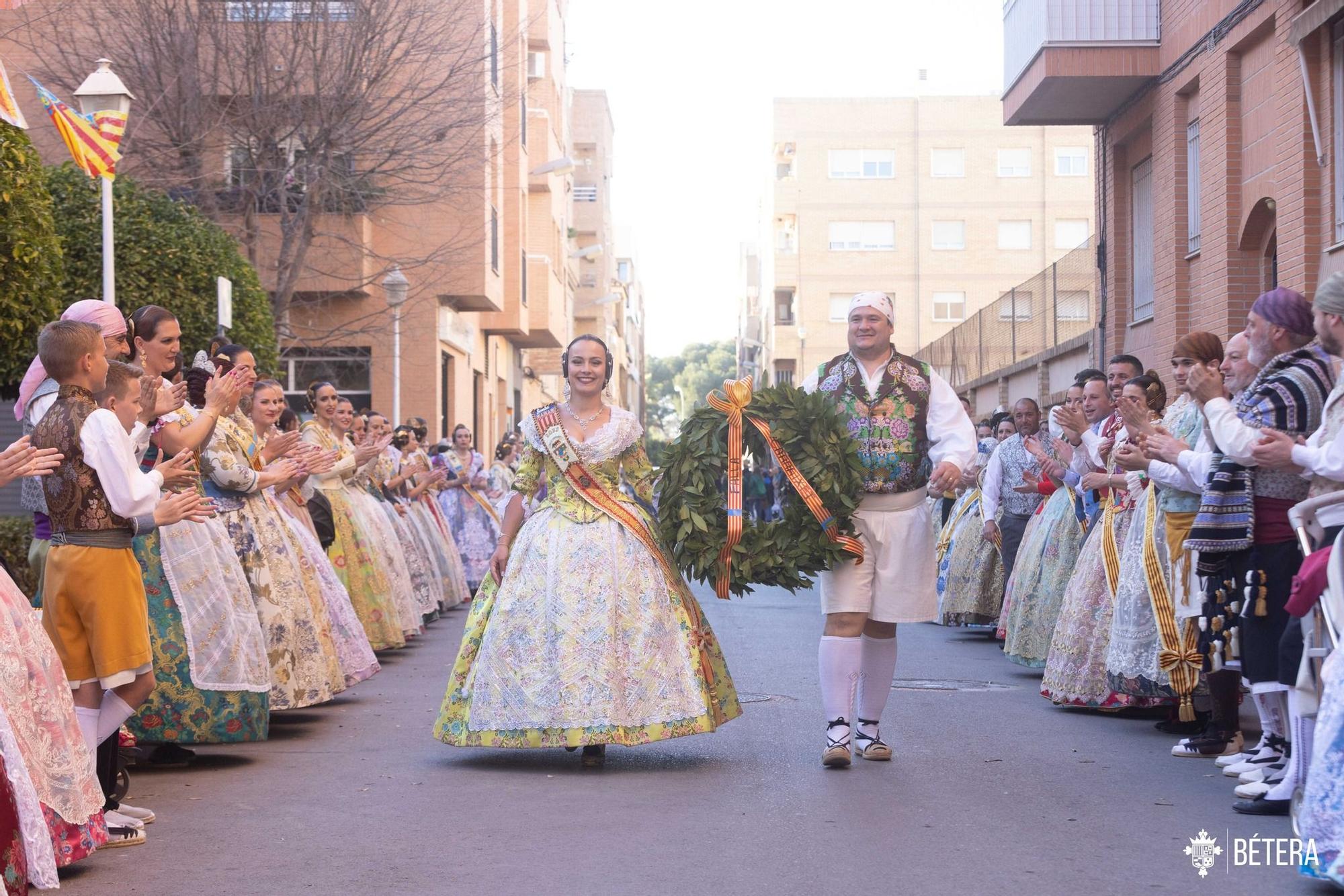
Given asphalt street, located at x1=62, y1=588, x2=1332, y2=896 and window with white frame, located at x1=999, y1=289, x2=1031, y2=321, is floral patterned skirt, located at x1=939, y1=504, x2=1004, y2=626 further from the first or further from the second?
window with white frame, located at x1=999, y1=289, x2=1031, y2=321

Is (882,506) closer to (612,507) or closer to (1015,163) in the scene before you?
(612,507)

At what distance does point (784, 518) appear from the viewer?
822 cm

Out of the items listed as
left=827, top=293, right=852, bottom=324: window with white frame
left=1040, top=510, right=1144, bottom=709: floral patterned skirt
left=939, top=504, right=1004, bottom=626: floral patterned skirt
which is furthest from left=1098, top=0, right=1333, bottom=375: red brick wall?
left=827, top=293, right=852, bottom=324: window with white frame

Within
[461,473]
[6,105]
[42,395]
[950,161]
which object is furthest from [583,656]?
[950,161]

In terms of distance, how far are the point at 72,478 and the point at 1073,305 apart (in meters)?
20.1

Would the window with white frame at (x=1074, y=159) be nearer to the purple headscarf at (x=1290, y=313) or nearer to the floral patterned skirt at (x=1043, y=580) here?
the floral patterned skirt at (x=1043, y=580)

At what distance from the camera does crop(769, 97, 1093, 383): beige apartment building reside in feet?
212

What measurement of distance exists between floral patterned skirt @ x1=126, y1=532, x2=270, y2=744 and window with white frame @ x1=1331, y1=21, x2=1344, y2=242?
986 cm

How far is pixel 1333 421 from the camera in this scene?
6.20 metres

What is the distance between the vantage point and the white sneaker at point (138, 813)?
21.7 feet

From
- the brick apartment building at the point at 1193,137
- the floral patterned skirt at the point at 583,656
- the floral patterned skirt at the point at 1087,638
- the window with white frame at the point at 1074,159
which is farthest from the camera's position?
the window with white frame at the point at 1074,159

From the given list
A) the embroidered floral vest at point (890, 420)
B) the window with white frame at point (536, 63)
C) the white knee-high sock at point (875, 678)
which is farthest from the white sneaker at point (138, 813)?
the window with white frame at point (536, 63)

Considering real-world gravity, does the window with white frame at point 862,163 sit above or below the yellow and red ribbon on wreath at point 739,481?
above

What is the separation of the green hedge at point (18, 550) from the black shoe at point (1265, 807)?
8113mm
